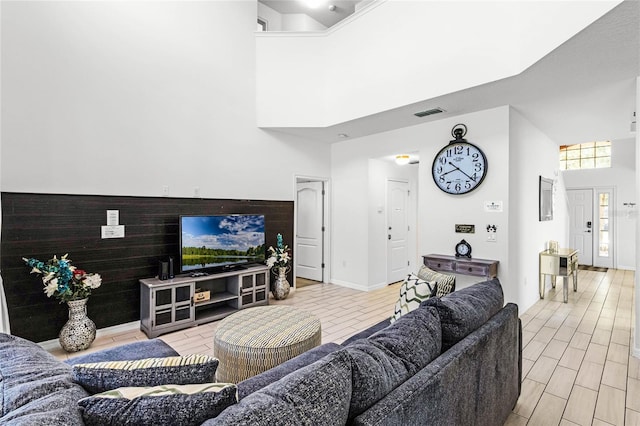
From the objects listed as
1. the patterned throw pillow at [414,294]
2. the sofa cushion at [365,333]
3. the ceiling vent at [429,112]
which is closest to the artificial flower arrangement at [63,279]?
the sofa cushion at [365,333]

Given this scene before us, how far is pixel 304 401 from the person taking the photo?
906 millimetres

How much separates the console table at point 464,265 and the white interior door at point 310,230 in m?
2.35

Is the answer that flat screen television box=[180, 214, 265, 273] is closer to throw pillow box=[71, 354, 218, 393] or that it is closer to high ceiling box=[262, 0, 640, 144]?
high ceiling box=[262, 0, 640, 144]

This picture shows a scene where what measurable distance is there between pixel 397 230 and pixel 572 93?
11.0ft

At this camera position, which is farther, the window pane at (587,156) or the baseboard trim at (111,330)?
the window pane at (587,156)

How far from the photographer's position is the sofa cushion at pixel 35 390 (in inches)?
30.2

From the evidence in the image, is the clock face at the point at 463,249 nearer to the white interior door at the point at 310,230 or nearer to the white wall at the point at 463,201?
the white wall at the point at 463,201

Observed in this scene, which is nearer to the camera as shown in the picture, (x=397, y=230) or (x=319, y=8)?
(x=319, y=8)

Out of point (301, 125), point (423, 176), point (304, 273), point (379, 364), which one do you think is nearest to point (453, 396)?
point (379, 364)

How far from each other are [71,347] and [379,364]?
333cm

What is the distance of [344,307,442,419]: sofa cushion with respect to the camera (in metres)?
1.08

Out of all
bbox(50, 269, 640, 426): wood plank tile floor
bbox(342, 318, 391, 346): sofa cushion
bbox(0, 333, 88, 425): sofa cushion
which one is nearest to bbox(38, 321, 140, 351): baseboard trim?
bbox(50, 269, 640, 426): wood plank tile floor

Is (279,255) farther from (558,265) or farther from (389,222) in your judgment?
(558,265)

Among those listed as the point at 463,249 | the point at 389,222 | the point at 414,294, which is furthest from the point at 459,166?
the point at 414,294
